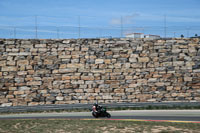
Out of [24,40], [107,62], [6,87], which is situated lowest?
[6,87]

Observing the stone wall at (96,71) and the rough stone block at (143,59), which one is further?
the rough stone block at (143,59)

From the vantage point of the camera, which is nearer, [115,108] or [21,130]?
[21,130]

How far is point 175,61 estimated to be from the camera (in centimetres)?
2638

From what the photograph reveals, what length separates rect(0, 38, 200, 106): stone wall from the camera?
2578 centimetres

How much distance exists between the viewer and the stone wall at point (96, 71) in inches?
1015

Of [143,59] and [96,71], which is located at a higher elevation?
[143,59]

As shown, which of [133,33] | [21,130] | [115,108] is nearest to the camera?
[21,130]

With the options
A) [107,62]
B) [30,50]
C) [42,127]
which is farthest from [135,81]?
[42,127]

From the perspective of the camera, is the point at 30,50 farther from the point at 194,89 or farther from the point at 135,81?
the point at 194,89

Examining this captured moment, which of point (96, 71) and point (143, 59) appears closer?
point (96, 71)

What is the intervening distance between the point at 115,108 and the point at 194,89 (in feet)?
23.3

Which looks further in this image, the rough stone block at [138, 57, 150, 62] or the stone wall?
the rough stone block at [138, 57, 150, 62]

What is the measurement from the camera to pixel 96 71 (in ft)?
85.6

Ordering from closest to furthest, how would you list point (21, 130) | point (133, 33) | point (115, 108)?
point (21, 130) < point (115, 108) < point (133, 33)
